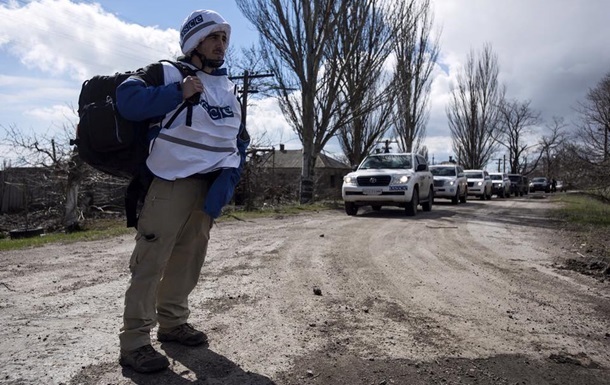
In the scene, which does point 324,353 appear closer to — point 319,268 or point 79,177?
point 319,268

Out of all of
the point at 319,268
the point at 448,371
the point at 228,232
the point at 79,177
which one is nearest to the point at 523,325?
the point at 448,371

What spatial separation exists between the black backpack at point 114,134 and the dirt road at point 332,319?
1.01 m

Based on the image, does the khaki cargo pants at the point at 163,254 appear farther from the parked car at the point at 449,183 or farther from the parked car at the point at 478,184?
the parked car at the point at 478,184

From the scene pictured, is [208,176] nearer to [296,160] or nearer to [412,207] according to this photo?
[412,207]

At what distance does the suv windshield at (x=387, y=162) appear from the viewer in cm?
1390

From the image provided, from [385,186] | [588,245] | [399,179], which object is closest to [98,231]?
[385,186]

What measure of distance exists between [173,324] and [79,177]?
401 inches

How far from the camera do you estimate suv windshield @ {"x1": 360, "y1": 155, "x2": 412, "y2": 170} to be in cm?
1390

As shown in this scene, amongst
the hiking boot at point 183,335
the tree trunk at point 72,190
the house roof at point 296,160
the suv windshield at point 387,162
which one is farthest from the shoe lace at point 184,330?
the house roof at point 296,160

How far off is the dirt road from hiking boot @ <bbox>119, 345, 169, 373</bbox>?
0.05m

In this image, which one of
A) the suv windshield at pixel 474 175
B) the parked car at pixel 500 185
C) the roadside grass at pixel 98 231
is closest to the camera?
the roadside grass at pixel 98 231

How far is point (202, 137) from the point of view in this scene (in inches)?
110

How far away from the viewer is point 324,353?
296 cm

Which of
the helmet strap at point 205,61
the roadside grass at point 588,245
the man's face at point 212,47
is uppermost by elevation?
the man's face at point 212,47
